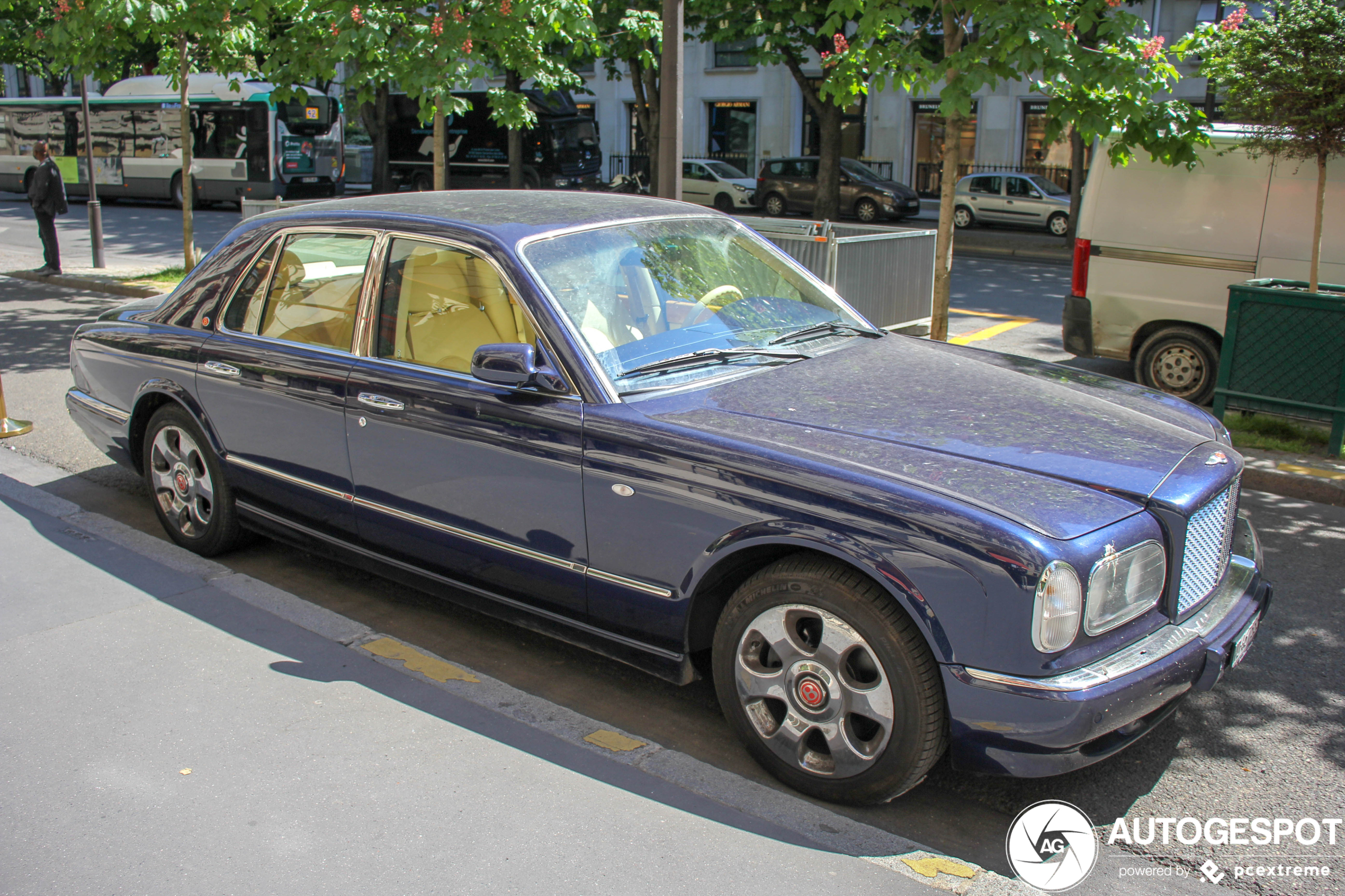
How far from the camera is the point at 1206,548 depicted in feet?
11.0

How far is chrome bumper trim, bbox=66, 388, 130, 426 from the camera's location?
5492 mm

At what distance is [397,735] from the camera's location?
12.1 ft

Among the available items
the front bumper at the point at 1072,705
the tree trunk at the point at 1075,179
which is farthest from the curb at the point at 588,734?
the tree trunk at the point at 1075,179

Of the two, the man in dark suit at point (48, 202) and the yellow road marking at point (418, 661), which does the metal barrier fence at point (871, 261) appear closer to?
the yellow road marking at point (418, 661)

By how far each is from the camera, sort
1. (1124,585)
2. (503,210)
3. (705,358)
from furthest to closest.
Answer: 1. (503,210)
2. (705,358)
3. (1124,585)

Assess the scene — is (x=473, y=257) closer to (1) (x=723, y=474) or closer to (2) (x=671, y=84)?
(1) (x=723, y=474)

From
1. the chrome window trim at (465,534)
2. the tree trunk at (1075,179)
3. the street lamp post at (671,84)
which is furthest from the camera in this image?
the tree trunk at (1075,179)

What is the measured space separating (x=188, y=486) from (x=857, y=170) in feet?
84.3

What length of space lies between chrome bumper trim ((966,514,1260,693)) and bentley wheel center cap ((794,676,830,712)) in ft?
1.54

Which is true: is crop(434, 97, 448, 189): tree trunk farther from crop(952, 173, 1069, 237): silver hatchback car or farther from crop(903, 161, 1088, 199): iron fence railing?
crop(903, 161, 1088, 199): iron fence railing

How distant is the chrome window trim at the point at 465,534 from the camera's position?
3.57 m

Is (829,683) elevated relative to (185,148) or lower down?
lower down

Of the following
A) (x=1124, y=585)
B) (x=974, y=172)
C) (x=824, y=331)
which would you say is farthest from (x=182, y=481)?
(x=974, y=172)

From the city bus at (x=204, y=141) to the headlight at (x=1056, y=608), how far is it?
28.8 metres
